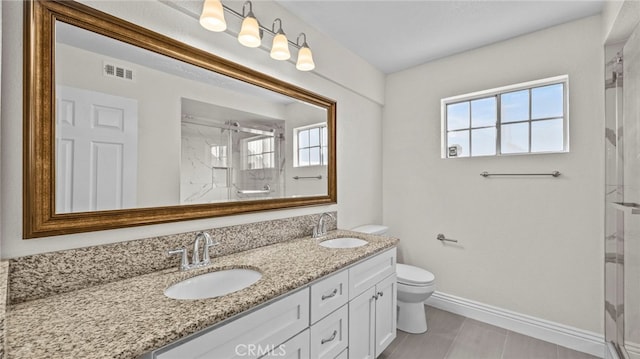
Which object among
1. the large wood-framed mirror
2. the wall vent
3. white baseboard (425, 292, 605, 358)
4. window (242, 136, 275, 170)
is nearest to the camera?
the large wood-framed mirror

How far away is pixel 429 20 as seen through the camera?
6.56 feet

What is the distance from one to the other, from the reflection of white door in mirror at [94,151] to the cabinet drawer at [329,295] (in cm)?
90

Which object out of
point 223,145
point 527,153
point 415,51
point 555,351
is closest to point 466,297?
point 555,351

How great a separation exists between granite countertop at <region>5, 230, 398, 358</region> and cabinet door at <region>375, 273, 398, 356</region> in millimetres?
676

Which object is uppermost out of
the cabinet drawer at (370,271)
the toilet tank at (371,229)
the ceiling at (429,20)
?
the ceiling at (429,20)

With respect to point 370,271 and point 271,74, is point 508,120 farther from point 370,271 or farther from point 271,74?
point 271,74

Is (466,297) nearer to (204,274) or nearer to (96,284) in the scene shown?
(204,274)

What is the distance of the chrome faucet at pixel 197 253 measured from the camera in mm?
1238

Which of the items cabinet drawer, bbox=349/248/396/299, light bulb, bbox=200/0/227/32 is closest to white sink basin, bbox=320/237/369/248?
Result: cabinet drawer, bbox=349/248/396/299

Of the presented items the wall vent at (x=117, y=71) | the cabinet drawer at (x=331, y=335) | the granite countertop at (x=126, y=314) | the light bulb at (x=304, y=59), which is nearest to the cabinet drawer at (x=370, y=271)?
the cabinet drawer at (x=331, y=335)

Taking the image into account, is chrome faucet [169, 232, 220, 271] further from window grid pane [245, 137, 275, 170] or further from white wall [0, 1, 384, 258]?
window grid pane [245, 137, 275, 170]

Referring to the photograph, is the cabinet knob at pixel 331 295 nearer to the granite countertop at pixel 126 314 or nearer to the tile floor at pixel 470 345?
the granite countertop at pixel 126 314

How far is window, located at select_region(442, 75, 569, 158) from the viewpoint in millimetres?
2111

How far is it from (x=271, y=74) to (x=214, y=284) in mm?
1310
